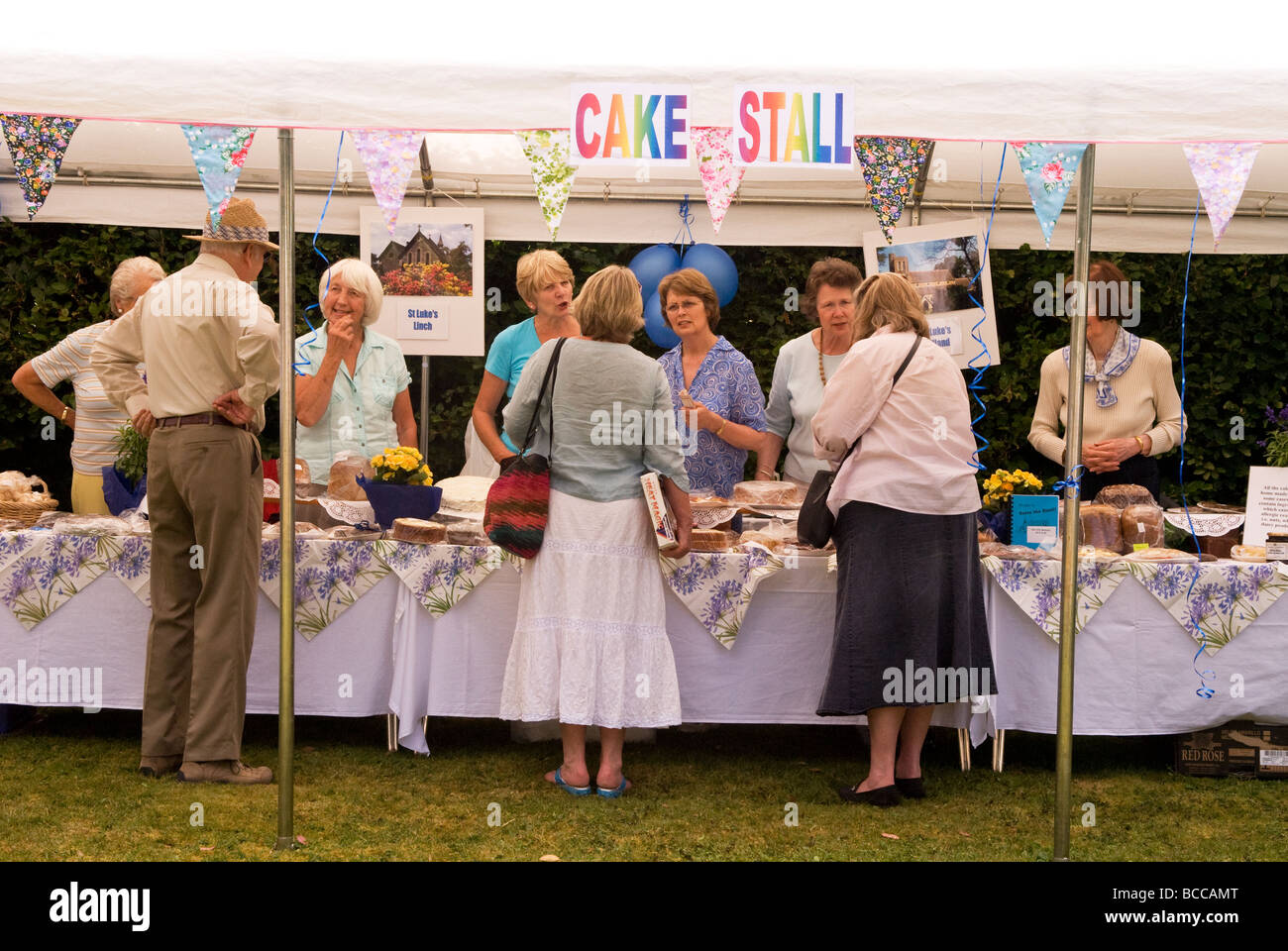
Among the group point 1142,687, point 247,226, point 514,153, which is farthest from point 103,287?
point 1142,687

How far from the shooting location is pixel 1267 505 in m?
4.13

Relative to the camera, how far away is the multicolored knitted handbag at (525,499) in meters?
3.69

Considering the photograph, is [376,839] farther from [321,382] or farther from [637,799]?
[321,382]

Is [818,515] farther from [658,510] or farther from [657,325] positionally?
[657,325]

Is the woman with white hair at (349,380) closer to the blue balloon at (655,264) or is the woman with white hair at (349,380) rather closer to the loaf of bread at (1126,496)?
the blue balloon at (655,264)

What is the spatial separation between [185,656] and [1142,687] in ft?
9.74

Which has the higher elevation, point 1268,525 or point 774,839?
point 1268,525

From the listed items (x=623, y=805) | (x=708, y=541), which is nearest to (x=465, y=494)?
(x=708, y=541)

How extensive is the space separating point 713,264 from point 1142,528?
8.09 ft

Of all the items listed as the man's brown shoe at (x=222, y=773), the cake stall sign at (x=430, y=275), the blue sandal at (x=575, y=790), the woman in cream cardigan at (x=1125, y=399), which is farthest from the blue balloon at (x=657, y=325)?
the man's brown shoe at (x=222, y=773)

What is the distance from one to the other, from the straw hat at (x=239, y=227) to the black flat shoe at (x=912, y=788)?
2.44 metres

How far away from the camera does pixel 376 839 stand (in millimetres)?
3404

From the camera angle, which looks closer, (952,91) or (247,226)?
(952,91)

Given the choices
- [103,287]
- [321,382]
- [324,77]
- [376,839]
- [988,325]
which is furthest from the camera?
[103,287]
